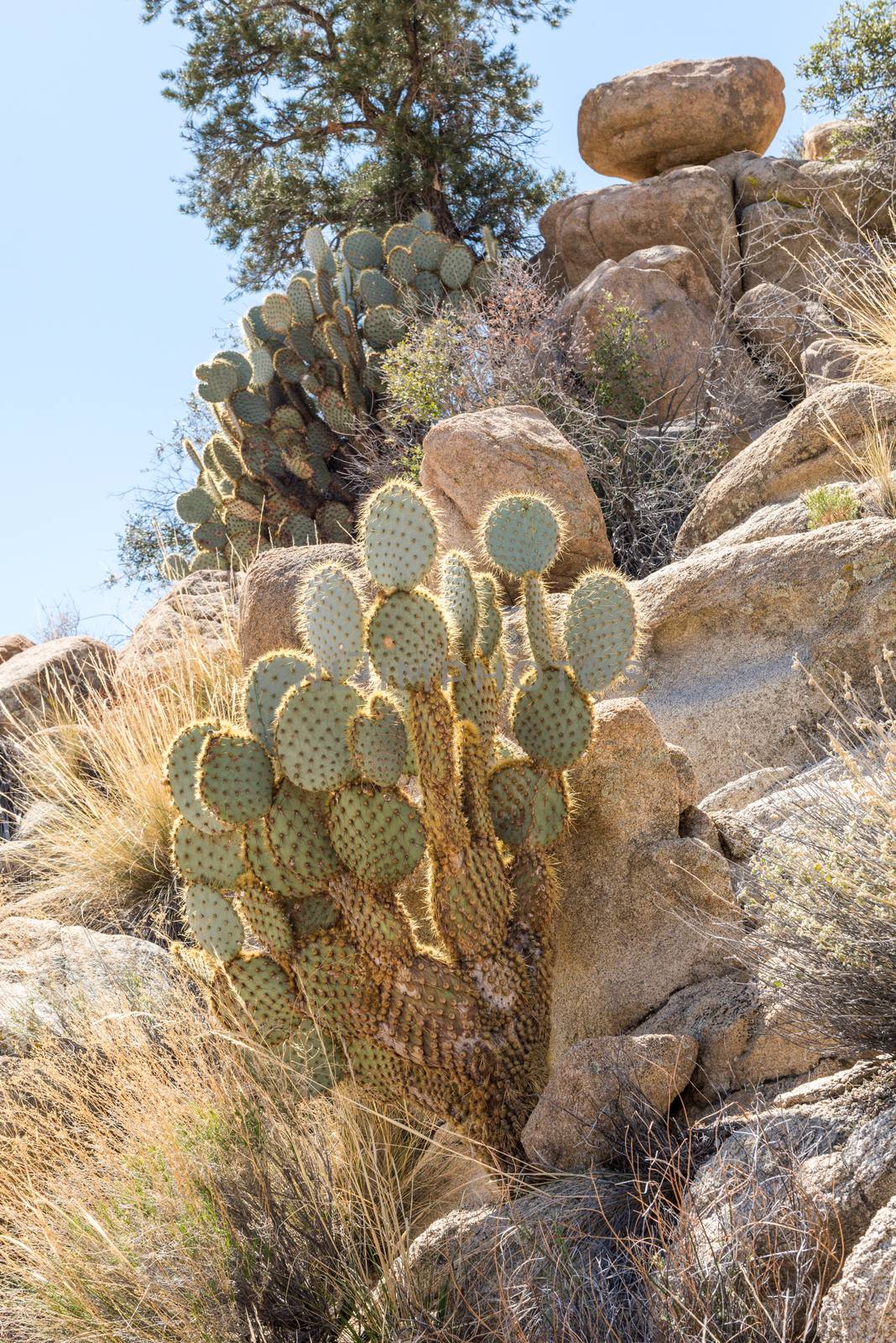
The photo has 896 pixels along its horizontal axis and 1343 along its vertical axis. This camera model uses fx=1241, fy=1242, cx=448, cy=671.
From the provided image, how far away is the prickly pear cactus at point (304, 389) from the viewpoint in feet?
30.9

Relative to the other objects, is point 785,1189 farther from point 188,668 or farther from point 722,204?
point 722,204

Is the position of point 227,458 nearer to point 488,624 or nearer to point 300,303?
point 300,303

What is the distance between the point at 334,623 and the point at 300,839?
556 millimetres

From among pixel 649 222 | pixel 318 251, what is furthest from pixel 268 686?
pixel 649 222

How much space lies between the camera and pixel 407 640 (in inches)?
123

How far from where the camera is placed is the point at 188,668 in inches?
256

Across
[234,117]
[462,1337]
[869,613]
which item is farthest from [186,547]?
[462,1337]

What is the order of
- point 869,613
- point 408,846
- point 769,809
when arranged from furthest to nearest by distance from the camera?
point 869,613 < point 769,809 < point 408,846

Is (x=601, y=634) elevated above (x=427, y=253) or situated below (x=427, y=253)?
below

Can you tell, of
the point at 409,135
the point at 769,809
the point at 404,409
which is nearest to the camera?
the point at 769,809

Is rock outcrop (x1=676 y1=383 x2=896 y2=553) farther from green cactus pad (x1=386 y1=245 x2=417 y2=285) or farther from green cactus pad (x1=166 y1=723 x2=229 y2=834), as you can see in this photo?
green cactus pad (x1=386 y1=245 x2=417 y2=285)

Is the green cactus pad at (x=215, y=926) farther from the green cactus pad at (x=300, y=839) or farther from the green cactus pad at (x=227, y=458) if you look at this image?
the green cactus pad at (x=227, y=458)

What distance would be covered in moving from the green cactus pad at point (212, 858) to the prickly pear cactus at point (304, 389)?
229 inches

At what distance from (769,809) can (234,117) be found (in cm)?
1205
